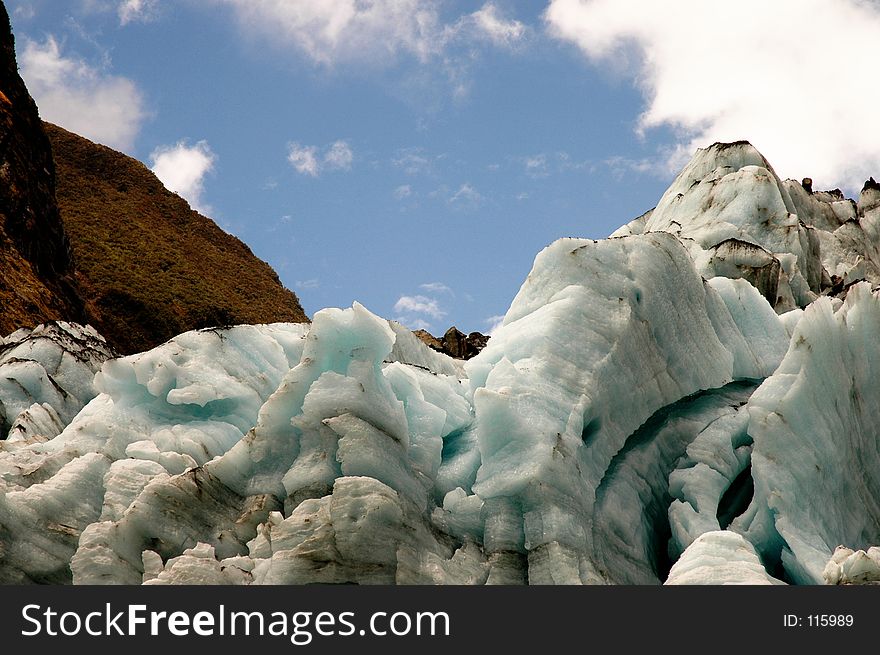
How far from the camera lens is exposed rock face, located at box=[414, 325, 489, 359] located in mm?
22703

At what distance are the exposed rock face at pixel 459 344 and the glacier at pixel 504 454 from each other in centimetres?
1052

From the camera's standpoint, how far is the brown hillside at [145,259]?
182 ft

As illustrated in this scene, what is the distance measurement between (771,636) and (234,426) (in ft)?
20.3

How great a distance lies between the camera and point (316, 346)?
9367 millimetres

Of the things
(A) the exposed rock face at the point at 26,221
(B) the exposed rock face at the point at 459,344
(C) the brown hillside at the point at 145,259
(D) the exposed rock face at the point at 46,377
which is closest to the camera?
(D) the exposed rock face at the point at 46,377

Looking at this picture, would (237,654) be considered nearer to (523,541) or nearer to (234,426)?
(523,541)

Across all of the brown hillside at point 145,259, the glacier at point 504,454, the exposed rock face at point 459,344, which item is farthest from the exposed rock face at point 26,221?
the glacier at point 504,454

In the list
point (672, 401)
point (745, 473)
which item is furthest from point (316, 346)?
point (745, 473)

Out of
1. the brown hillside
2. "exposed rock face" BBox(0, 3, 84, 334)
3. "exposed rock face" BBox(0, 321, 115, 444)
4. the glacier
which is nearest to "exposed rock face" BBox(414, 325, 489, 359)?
"exposed rock face" BBox(0, 321, 115, 444)

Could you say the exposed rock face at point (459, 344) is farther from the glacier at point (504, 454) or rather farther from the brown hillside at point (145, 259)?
the brown hillside at point (145, 259)

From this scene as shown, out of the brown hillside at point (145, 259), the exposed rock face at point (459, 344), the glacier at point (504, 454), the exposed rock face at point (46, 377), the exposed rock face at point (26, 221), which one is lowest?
the glacier at point (504, 454)

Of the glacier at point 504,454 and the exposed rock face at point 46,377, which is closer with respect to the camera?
the glacier at point 504,454

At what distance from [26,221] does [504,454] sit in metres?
31.9

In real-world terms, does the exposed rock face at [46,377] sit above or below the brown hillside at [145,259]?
below
